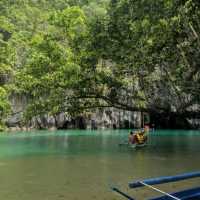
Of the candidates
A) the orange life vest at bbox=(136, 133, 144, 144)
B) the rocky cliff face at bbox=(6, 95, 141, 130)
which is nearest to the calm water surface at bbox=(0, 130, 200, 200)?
the orange life vest at bbox=(136, 133, 144, 144)

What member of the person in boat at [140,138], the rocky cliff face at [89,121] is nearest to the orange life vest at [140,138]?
the person in boat at [140,138]

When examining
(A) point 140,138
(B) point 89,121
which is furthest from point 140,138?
(B) point 89,121

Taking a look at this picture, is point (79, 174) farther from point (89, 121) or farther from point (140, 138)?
point (89, 121)

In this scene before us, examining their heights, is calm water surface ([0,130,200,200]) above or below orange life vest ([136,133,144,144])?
below

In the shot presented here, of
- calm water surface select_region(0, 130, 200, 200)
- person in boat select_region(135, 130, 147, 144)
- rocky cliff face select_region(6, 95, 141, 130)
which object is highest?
rocky cliff face select_region(6, 95, 141, 130)

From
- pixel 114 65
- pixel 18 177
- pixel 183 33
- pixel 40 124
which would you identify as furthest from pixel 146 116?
pixel 18 177

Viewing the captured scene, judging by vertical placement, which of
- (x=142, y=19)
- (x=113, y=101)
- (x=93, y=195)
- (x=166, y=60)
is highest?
(x=142, y=19)

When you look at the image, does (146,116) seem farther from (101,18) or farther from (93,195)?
(93,195)

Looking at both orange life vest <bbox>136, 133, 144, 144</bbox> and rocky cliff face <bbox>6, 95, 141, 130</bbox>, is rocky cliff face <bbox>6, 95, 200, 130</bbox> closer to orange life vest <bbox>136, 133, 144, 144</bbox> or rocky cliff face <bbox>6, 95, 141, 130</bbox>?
rocky cliff face <bbox>6, 95, 141, 130</bbox>

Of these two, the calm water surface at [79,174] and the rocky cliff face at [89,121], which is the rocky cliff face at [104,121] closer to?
the rocky cliff face at [89,121]

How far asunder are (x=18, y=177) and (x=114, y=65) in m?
13.6

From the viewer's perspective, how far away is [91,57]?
26641 mm

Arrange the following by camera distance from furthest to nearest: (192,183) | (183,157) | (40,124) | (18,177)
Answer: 1. (40,124)
2. (183,157)
3. (18,177)
4. (192,183)

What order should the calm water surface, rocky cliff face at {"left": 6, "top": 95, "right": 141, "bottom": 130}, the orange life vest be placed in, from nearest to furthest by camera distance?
the calm water surface < the orange life vest < rocky cliff face at {"left": 6, "top": 95, "right": 141, "bottom": 130}
